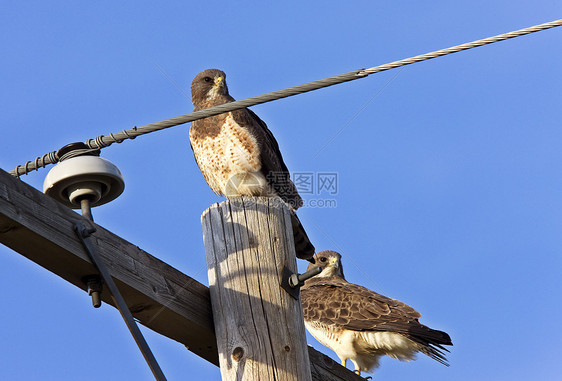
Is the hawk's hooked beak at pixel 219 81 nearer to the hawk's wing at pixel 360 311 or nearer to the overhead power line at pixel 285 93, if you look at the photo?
the hawk's wing at pixel 360 311

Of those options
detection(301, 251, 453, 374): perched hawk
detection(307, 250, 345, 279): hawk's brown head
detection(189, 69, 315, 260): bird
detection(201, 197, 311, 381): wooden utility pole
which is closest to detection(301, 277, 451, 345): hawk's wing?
detection(301, 251, 453, 374): perched hawk

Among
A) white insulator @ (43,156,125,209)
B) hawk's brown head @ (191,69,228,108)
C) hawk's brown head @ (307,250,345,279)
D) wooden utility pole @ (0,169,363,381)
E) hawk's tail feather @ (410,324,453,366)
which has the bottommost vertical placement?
wooden utility pole @ (0,169,363,381)

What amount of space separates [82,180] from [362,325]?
5.06 m

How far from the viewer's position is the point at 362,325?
7.82 m

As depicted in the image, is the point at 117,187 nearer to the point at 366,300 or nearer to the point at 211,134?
the point at 211,134

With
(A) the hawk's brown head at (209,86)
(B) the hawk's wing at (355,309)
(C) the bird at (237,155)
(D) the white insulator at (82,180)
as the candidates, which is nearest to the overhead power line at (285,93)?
(D) the white insulator at (82,180)

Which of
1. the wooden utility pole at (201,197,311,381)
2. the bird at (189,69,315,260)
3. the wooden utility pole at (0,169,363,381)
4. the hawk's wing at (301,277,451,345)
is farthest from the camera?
the hawk's wing at (301,277,451,345)

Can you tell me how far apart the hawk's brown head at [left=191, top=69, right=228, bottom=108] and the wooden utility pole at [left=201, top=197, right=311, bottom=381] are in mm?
4295

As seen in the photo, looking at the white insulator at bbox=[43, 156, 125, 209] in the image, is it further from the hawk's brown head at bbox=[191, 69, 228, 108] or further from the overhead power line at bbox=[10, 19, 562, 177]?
the hawk's brown head at bbox=[191, 69, 228, 108]

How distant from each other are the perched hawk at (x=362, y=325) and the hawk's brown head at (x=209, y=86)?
2.28m

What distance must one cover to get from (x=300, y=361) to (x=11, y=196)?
1301mm

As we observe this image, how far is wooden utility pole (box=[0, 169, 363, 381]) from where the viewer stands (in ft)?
9.24

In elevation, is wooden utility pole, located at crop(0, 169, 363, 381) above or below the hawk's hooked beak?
below

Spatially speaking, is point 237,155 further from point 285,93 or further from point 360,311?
point 285,93
